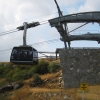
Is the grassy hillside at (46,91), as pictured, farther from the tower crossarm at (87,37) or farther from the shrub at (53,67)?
the tower crossarm at (87,37)

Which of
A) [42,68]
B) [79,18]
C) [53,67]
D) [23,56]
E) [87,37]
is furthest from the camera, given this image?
[87,37]

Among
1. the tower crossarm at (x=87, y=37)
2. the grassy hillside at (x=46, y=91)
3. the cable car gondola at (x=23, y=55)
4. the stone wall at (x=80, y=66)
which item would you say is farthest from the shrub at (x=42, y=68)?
the stone wall at (x=80, y=66)

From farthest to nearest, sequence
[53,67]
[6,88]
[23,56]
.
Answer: [53,67] → [6,88] → [23,56]

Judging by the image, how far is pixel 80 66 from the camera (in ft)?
96.3

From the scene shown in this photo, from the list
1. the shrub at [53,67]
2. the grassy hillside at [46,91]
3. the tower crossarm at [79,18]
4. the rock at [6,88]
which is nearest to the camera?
the grassy hillside at [46,91]

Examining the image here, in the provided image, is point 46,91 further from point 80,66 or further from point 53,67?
point 53,67

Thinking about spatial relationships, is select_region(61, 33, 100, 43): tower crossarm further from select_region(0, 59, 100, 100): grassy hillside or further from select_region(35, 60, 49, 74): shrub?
select_region(35, 60, 49, 74): shrub

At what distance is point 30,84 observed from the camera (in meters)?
33.6

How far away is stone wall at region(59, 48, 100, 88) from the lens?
1137 inches

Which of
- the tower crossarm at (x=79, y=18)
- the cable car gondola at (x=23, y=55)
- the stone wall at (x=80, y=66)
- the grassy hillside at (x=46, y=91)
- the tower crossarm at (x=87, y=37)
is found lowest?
the grassy hillside at (x=46, y=91)

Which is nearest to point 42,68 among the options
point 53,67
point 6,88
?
point 53,67

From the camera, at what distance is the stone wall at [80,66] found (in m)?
28.9

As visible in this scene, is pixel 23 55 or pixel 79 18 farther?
pixel 23 55

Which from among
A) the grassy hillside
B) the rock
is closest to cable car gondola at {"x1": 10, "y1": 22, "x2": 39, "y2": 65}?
the grassy hillside
